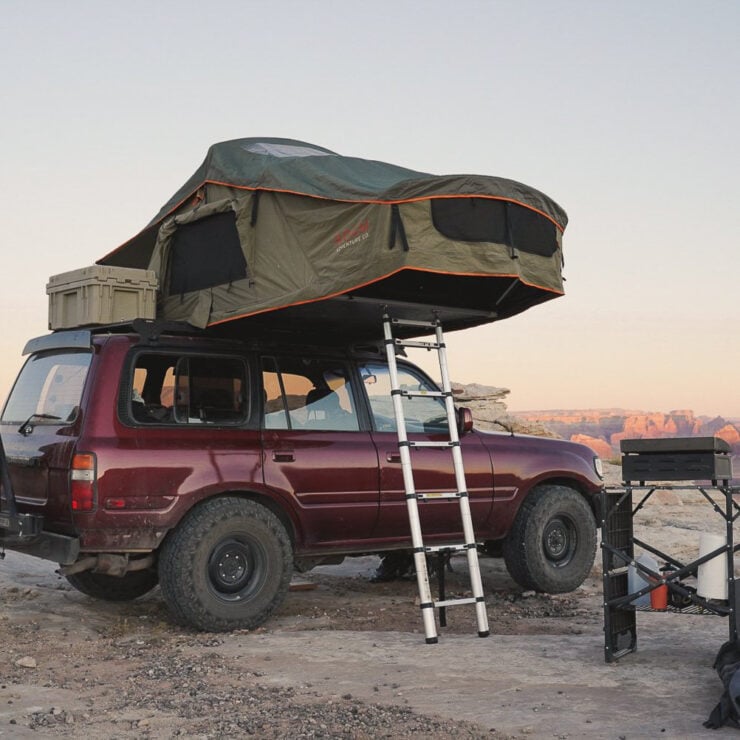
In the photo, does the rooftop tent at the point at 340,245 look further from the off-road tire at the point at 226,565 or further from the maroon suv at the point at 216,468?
the off-road tire at the point at 226,565

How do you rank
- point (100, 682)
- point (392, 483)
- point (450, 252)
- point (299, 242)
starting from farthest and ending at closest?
point (392, 483)
point (299, 242)
point (450, 252)
point (100, 682)

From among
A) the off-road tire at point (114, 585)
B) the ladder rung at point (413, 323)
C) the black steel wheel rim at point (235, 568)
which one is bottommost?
the off-road tire at point (114, 585)

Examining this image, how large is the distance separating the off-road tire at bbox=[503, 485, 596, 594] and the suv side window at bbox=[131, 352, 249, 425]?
2884mm

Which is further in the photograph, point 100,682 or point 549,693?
point 100,682

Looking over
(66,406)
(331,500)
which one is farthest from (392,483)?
(66,406)

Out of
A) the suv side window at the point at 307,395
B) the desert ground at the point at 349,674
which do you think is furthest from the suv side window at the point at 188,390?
the desert ground at the point at 349,674

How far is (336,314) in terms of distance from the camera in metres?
8.14

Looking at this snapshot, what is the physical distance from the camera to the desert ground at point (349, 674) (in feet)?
16.7

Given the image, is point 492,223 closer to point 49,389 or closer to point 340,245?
point 340,245

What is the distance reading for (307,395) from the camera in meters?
8.21

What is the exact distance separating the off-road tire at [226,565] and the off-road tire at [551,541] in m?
2.41

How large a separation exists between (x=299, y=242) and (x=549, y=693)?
3730 mm

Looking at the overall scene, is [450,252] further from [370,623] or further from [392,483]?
[370,623]

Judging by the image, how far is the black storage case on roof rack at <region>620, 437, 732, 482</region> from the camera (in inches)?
239
